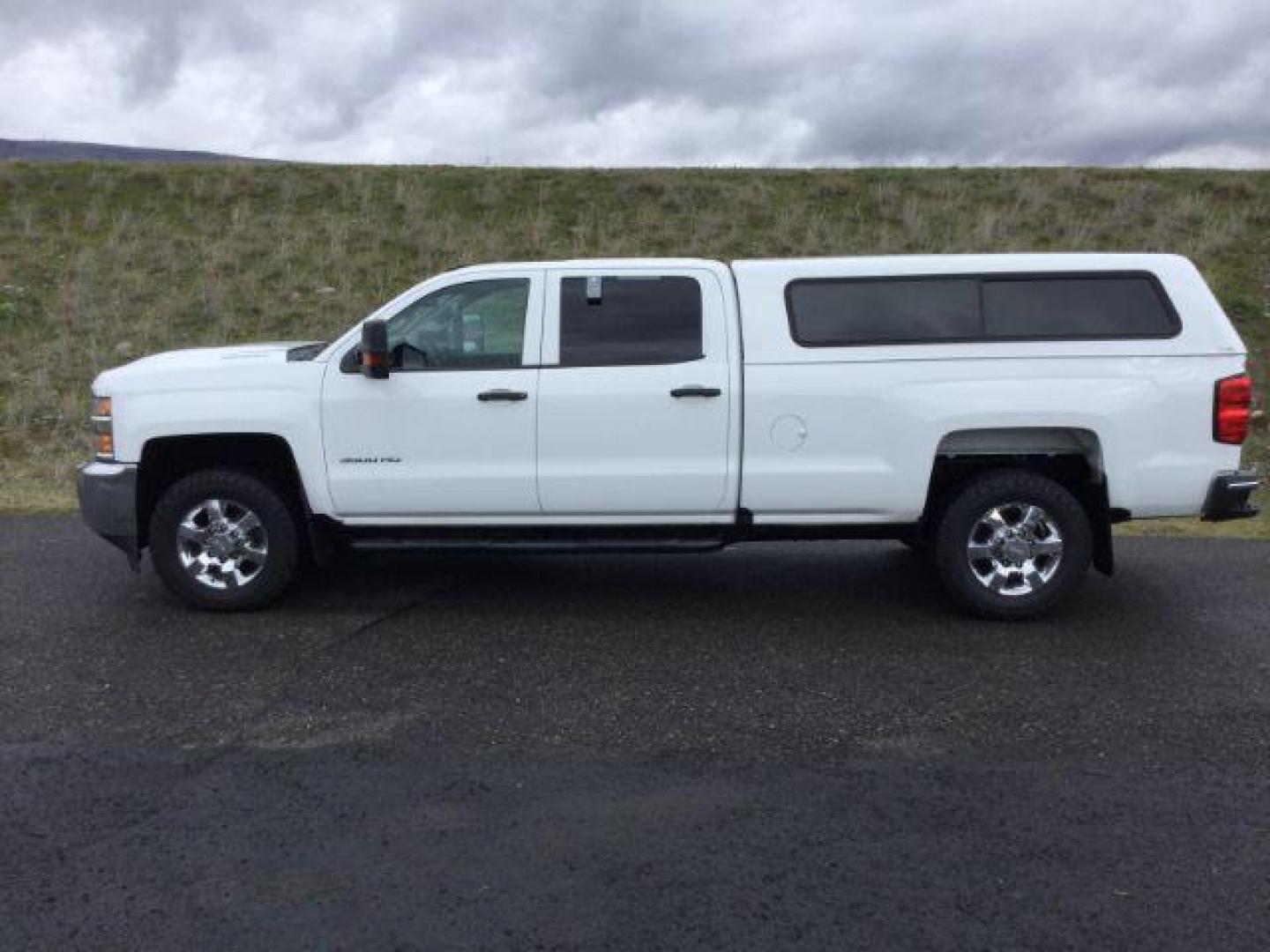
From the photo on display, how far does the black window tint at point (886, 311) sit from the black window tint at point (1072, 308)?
14cm

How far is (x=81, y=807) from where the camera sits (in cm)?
402

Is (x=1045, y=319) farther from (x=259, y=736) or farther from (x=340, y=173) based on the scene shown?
(x=340, y=173)

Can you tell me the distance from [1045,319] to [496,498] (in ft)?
10.1

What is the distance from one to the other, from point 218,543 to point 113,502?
590mm

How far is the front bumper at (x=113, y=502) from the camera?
6383 millimetres

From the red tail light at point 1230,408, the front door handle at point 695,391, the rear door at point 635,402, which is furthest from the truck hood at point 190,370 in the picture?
Answer: the red tail light at point 1230,408

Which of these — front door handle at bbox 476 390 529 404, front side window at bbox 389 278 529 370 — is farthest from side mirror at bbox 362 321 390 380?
front door handle at bbox 476 390 529 404

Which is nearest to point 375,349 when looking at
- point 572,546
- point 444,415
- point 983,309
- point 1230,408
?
point 444,415

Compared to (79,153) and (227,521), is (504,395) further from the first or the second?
(79,153)

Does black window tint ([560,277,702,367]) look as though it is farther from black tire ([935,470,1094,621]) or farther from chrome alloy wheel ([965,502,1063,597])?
chrome alloy wheel ([965,502,1063,597])

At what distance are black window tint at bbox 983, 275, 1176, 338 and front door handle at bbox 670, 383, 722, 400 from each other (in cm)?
149

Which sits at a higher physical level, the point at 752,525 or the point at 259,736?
the point at 752,525

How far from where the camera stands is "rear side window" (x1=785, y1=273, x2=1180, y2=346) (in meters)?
6.20

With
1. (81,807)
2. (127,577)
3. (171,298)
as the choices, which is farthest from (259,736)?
(171,298)
